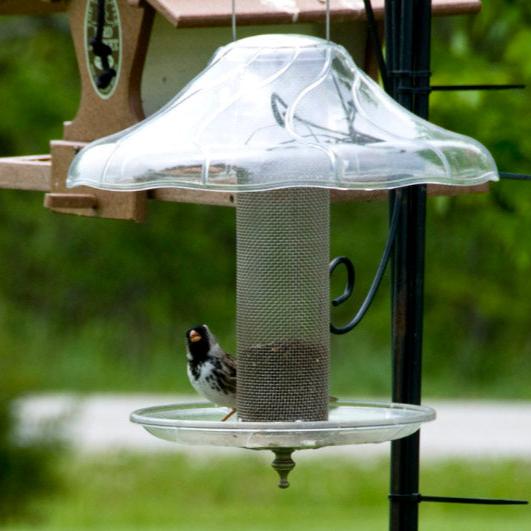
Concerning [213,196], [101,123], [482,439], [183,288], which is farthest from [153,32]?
[183,288]

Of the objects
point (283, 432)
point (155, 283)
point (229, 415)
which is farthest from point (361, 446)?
point (283, 432)

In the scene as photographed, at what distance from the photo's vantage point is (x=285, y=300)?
3504mm

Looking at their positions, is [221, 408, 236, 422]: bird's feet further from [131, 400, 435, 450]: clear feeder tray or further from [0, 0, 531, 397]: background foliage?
[0, 0, 531, 397]: background foliage

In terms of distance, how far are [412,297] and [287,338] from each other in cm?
32

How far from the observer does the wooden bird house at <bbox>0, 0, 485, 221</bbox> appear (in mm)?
4605

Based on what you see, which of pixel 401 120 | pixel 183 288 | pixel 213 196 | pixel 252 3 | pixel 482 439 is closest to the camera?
pixel 401 120

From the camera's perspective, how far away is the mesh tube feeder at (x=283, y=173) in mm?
2857

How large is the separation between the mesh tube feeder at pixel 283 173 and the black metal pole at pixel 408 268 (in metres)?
0.16

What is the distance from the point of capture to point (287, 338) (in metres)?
3.52

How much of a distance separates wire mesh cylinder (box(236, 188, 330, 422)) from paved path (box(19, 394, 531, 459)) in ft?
20.3

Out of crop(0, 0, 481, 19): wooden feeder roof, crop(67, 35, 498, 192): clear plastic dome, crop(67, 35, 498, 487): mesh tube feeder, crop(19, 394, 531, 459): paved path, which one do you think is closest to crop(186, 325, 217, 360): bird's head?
crop(67, 35, 498, 487): mesh tube feeder

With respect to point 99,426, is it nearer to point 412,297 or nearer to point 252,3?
point 252,3

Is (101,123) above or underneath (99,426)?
above

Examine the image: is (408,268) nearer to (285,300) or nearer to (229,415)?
(285,300)
